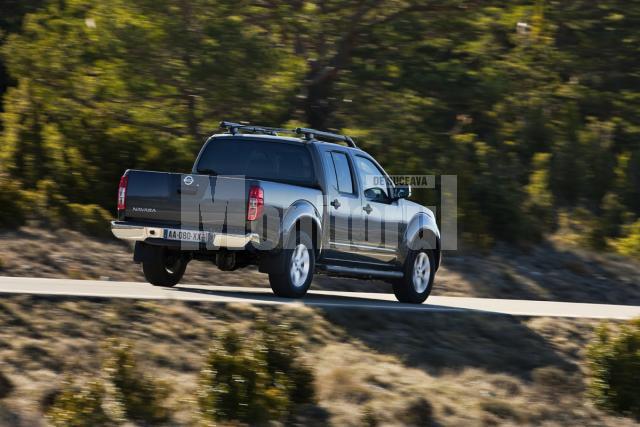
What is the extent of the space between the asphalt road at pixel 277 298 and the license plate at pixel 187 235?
1.89 ft

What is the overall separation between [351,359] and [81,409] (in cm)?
308

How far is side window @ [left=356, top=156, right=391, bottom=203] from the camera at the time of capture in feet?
47.4

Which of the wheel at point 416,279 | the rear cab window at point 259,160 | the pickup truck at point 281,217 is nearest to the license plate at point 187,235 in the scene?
the pickup truck at point 281,217

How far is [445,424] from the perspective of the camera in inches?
419

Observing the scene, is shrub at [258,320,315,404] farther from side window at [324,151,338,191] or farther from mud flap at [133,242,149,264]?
mud flap at [133,242,149,264]

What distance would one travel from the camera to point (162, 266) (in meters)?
14.2

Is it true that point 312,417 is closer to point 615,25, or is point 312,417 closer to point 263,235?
point 263,235

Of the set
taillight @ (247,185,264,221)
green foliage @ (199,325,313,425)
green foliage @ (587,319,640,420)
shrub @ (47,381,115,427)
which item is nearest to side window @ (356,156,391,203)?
taillight @ (247,185,264,221)

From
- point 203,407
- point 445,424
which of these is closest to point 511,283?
point 445,424

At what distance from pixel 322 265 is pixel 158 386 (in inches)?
162

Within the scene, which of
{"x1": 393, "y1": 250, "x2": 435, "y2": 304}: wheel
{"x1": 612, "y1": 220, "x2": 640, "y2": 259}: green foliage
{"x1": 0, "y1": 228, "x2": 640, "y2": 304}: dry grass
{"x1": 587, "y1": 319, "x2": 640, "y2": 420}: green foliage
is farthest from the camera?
{"x1": 612, "y1": 220, "x2": 640, "y2": 259}: green foliage

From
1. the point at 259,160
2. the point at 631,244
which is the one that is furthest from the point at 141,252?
the point at 631,244

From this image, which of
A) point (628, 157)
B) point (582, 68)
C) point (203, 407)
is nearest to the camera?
point (203, 407)

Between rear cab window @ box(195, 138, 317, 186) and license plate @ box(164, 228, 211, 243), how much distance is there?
1.38 meters
